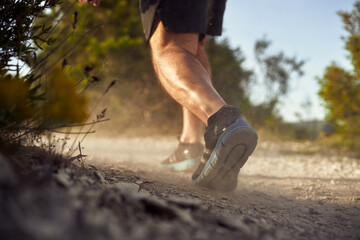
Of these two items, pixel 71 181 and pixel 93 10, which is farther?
pixel 93 10

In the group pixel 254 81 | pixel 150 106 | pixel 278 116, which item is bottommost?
pixel 150 106

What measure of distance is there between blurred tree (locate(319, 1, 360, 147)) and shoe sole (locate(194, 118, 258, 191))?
4.70m

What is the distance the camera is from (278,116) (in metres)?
9.25

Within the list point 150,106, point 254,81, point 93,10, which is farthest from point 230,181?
point 254,81

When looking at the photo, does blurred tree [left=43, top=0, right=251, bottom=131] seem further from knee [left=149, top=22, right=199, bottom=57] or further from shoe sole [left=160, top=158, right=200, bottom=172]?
knee [left=149, top=22, right=199, bottom=57]

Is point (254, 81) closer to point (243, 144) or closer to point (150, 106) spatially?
point (150, 106)

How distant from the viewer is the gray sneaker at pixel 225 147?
1.56 metres

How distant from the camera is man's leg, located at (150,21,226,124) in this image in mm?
1706

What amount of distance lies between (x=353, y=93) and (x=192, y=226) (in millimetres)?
5874

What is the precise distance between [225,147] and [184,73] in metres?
0.51

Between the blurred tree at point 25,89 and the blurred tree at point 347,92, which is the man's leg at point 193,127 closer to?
the blurred tree at point 25,89

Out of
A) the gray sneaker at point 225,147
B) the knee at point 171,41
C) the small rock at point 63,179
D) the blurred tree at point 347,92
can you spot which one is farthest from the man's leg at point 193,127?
the blurred tree at point 347,92

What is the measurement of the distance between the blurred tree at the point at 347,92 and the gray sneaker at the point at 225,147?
4.71 meters

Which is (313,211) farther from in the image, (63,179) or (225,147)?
(63,179)
